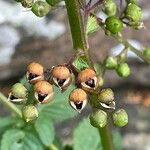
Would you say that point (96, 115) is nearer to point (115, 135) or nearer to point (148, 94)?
point (115, 135)

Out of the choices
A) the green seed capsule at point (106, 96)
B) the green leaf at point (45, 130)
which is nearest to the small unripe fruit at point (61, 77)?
the green seed capsule at point (106, 96)

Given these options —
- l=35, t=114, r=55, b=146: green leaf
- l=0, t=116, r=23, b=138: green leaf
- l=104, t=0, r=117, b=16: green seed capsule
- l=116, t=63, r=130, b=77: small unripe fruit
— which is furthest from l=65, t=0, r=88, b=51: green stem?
l=0, t=116, r=23, b=138: green leaf

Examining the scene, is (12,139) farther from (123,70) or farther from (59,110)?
(123,70)

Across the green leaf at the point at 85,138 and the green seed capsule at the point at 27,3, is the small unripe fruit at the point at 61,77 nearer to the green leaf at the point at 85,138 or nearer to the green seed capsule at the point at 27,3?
the green seed capsule at the point at 27,3

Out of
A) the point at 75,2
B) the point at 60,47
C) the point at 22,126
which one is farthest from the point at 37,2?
the point at 60,47

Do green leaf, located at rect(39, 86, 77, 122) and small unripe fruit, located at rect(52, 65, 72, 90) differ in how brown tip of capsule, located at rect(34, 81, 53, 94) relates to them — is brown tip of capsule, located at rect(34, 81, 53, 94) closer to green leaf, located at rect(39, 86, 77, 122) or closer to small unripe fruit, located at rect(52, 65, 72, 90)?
small unripe fruit, located at rect(52, 65, 72, 90)

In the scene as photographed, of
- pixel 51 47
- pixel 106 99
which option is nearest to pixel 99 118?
pixel 106 99
